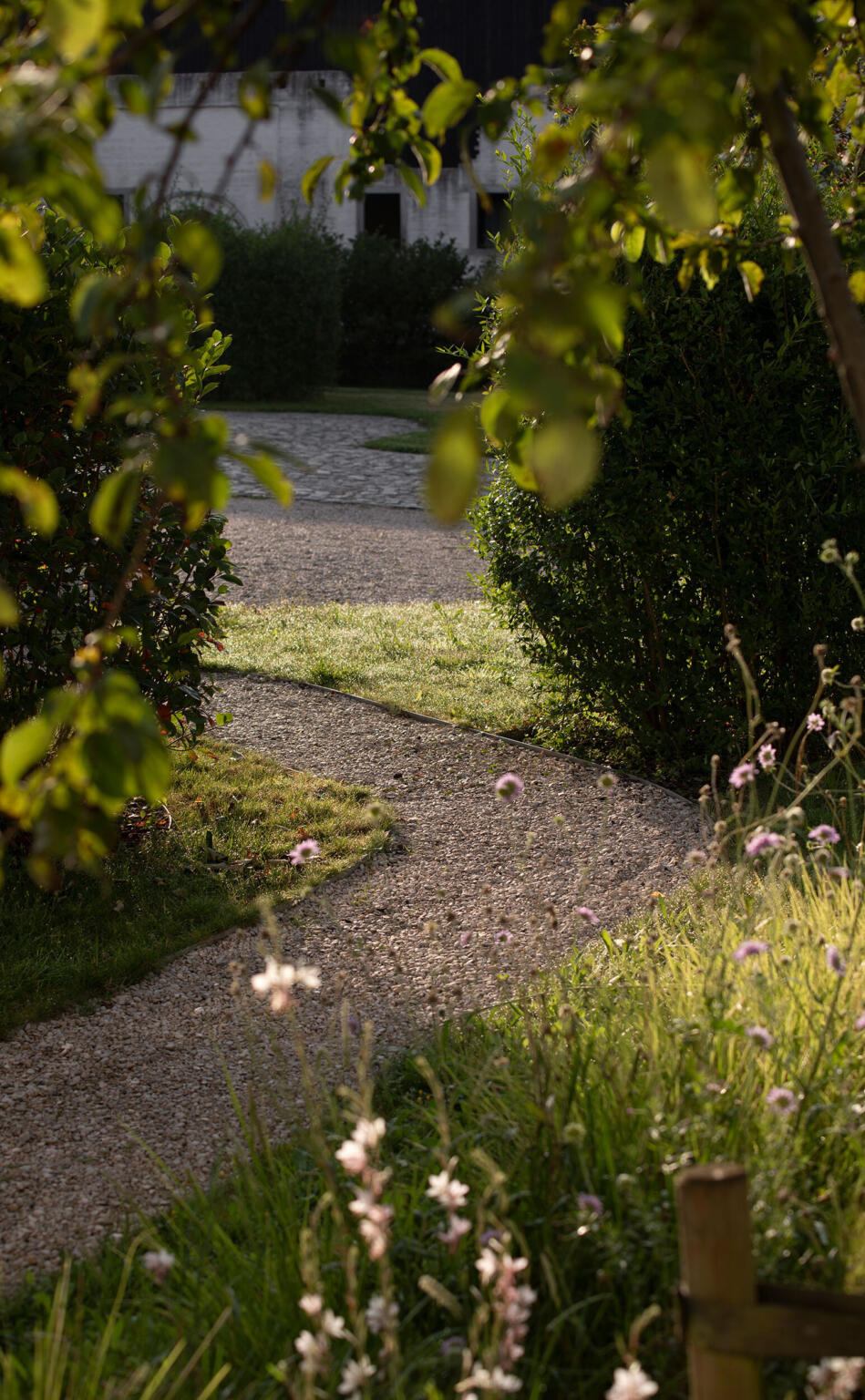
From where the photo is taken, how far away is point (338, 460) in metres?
16.5

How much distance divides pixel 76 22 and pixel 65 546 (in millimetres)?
2988

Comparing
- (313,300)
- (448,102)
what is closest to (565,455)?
(448,102)

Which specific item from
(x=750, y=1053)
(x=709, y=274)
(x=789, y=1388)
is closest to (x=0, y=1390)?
(x=789, y=1388)

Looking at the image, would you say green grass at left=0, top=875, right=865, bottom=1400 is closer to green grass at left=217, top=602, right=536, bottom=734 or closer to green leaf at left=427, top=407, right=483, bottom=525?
green leaf at left=427, top=407, right=483, bottom=525

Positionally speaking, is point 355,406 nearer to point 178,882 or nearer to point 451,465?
point 178,882

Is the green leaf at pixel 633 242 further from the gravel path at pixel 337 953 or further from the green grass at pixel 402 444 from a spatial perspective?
the green grass at pixel 402 444

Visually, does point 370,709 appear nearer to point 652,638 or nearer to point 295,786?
point 295,786

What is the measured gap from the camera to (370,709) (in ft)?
21.6

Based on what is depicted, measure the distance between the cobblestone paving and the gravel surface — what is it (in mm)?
465

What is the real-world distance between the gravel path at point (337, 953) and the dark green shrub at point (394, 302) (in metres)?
20.5

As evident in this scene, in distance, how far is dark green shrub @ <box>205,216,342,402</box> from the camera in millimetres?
21812

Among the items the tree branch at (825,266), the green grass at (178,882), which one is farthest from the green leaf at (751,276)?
the green grass at (178,882)

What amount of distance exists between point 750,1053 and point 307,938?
6.67 ft

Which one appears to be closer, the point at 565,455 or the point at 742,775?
the point at 565,455
